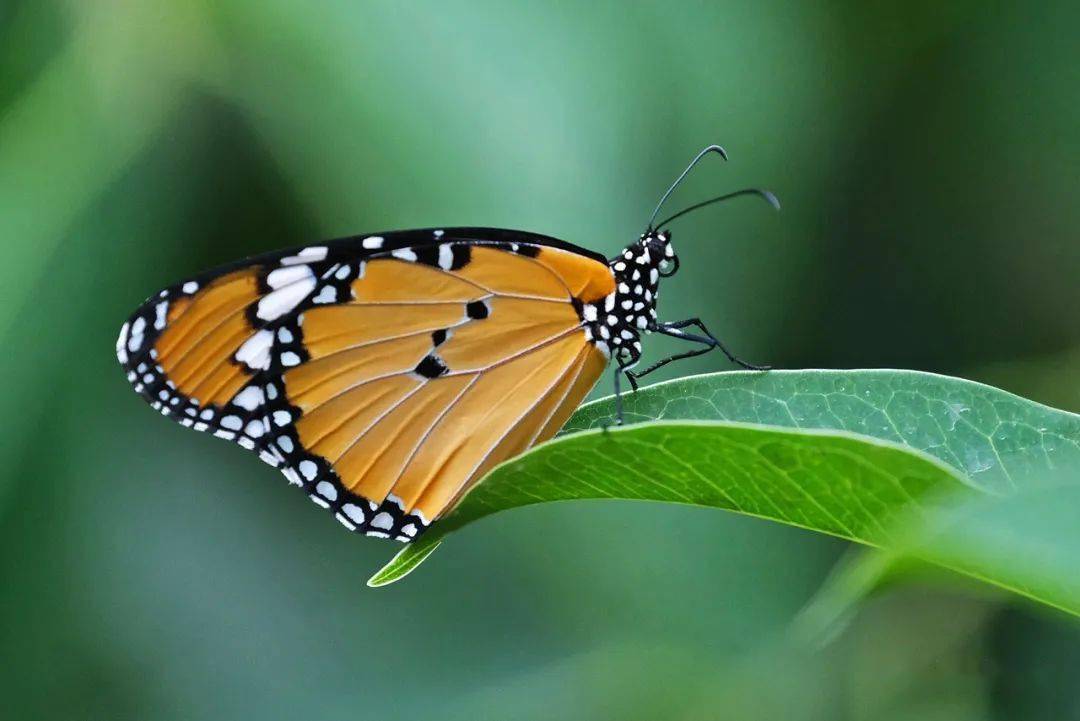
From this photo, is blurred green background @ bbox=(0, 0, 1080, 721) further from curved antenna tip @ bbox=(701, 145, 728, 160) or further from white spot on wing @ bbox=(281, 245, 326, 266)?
white spot on wing @ bbox=(281, 245, 326, 266)

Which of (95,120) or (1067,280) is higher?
(95,120)

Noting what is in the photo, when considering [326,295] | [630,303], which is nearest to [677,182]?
[630,303]

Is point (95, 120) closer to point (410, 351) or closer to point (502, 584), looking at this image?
point (410, 351)

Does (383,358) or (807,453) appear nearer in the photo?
(807,453)

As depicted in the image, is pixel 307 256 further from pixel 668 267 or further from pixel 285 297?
pixel 668 267

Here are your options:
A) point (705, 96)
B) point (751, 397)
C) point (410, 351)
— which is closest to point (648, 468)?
point (751, 397)

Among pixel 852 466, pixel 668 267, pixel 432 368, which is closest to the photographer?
pixel 852 466

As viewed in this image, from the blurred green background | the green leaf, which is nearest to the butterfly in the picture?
the blurred green background

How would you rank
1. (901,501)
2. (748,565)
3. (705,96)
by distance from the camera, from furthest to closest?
(748,565) < (705,96) < (901,501)
